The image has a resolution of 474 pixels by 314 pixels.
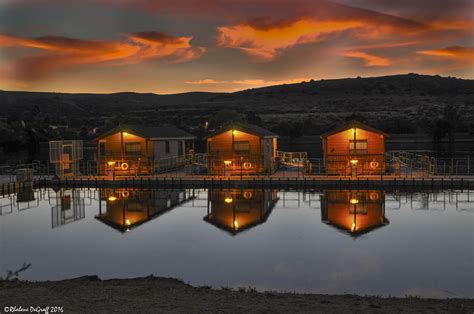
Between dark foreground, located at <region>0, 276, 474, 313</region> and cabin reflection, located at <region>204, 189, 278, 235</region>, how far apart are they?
7.44 metres

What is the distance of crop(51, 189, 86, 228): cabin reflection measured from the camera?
Answer: 21734 mm

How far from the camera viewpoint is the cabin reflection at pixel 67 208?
21734 mm

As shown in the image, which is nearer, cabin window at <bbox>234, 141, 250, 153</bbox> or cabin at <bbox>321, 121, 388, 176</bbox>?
cabin at <bbox>321, 121, 388, 176</bbox>

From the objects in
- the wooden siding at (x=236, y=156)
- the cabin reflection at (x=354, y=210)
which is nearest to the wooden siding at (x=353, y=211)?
the cabin reflection at (x=354, y=210)

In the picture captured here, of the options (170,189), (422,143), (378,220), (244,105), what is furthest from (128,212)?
(244,105)

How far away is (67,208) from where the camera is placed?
24797mm

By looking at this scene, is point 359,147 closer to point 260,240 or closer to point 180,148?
point 180,148

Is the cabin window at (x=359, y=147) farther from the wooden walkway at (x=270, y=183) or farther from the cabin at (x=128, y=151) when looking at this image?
the cabin at (x=128, y=151)

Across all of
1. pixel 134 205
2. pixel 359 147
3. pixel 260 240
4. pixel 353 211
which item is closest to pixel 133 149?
pixel 134 205

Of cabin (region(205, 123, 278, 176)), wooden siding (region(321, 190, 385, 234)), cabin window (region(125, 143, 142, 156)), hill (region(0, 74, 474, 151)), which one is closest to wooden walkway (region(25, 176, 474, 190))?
wooden siding (region(321, 190, 385, 234))

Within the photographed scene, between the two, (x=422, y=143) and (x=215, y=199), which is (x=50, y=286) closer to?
(x=215, y=199)

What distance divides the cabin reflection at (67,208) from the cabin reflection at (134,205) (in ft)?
3.11

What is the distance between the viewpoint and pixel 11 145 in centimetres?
7650

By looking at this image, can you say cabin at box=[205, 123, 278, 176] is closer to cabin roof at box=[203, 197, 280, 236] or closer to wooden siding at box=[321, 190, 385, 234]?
wooden siding at box=[321, 190, 385, 234]
